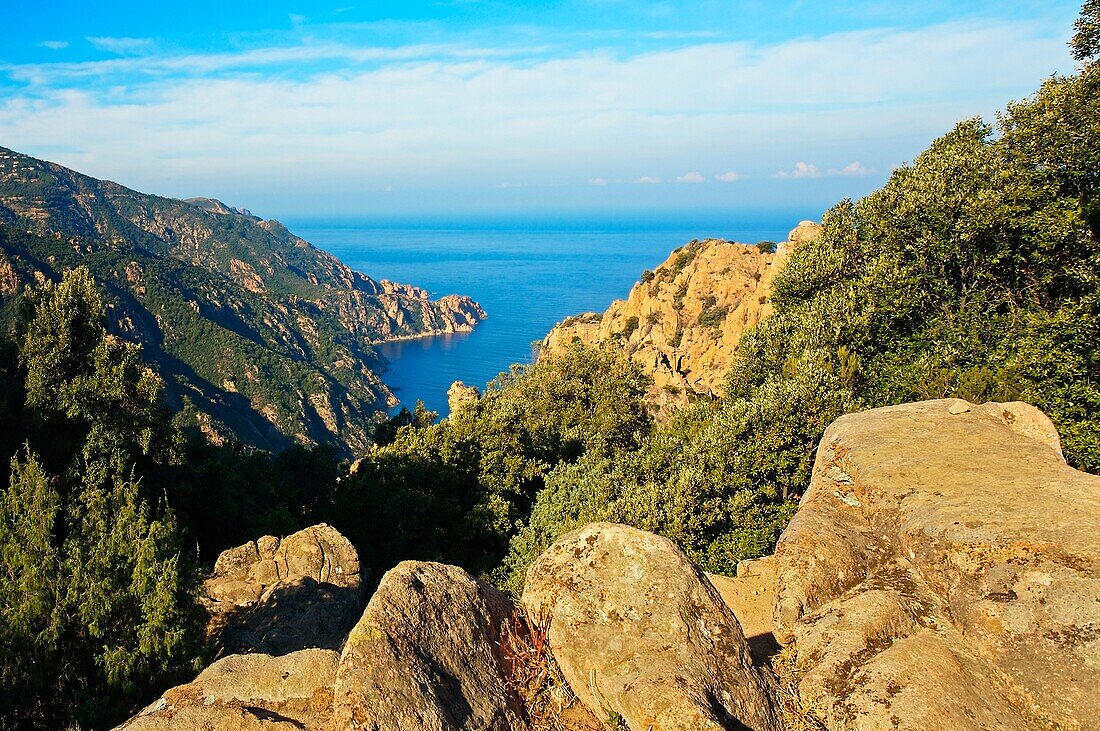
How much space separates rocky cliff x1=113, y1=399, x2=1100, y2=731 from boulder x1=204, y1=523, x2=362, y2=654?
5814mm

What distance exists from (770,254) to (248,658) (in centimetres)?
8090

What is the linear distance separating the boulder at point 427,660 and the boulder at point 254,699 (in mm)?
1225

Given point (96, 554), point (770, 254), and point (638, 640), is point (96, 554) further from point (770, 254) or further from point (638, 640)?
point (770, 254)

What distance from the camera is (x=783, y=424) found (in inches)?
740

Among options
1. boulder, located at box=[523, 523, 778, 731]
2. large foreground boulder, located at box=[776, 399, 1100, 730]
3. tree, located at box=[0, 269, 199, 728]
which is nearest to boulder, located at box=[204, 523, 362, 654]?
tree, located at box=[0, 269, 199, 728]

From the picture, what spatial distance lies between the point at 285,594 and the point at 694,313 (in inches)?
2649

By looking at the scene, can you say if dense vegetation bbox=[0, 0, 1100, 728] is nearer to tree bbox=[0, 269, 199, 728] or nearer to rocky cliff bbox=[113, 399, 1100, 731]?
tree bbox=[0, 269, 199, 728]

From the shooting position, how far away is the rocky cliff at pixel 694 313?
2434 inches

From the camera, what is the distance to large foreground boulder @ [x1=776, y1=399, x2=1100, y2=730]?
7.45 m

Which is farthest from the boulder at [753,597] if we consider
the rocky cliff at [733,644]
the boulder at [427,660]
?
the boulder at [427,660]

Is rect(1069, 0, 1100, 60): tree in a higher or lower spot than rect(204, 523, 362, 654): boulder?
higher

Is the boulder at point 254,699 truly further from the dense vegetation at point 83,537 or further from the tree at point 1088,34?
the tree at point 1088,34

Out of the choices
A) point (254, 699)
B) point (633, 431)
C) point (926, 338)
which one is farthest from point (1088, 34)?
point (254, 699)

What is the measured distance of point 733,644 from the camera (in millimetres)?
8109
